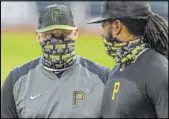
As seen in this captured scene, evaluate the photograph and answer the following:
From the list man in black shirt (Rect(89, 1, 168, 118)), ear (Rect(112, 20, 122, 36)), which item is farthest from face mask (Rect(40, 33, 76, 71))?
ear (Rect(112, 20, 122, 36))

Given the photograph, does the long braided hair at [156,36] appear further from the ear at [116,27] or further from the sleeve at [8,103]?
the sleeve at [8,103]

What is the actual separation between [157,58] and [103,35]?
0.46 m

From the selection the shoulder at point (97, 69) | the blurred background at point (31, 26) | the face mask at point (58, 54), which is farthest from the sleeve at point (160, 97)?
the blurred background at point (31, 26)

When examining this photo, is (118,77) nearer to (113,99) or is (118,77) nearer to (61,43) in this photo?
(113,99)

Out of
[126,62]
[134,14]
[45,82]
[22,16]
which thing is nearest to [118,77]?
[126,62]

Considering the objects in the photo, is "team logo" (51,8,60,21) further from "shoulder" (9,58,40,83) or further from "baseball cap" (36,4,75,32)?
"shoulder" (9,58,40,83)

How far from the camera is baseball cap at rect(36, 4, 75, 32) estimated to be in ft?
18.6

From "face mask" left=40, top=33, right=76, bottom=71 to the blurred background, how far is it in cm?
1406

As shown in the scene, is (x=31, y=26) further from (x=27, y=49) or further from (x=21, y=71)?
(x=21, y=71)

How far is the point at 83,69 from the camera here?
222 inches

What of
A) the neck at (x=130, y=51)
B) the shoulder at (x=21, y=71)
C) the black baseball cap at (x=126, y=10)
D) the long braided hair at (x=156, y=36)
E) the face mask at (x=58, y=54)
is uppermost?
the black baseball cap at (x=126, y=10)

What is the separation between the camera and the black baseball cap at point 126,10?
5039 millimetres

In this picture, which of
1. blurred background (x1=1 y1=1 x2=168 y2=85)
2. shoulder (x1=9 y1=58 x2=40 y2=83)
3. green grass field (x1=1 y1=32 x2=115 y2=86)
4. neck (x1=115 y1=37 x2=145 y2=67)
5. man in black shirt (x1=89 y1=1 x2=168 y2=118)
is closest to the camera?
man in black shirt (x1=89 y1=1 x2=168 y2=118)

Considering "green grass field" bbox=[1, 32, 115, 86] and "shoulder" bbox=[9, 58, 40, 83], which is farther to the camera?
"green grass field" bbox=[1, 32, 115, 86]
